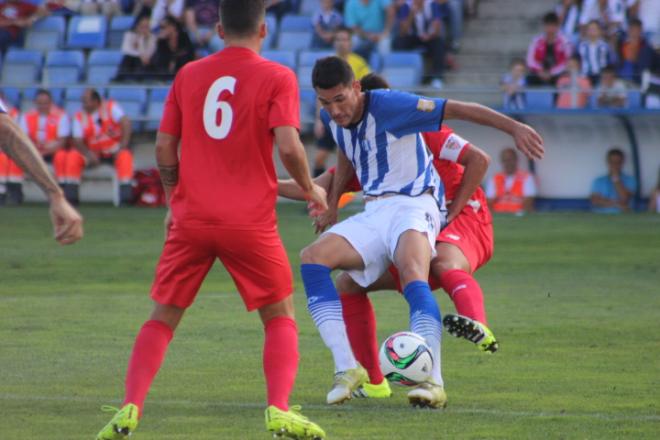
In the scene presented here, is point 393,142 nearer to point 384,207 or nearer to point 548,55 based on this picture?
point 384,207

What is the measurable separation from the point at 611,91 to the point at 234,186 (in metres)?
15.0

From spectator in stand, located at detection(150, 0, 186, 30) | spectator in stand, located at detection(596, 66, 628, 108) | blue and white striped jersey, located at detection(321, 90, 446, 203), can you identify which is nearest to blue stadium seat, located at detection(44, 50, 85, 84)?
spectator in stand, located at detection(150, 0, 186, 30)

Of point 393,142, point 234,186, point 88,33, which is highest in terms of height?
point 234,186

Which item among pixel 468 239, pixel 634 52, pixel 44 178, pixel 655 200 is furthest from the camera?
pixel 634 52

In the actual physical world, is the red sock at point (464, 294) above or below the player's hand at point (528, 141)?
below

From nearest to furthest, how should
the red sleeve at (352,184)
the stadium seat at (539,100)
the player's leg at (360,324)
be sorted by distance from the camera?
1. the player's leg at (360,324)
2. the red sleeve at (352,184)
3. the stadium seat at (539,100)

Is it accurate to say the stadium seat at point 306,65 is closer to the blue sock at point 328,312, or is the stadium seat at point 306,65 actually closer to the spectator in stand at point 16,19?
the spectator in stand at point 16,19

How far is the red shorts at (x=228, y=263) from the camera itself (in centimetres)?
618

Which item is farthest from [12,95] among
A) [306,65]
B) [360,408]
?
[360,408]

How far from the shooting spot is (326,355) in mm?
9031

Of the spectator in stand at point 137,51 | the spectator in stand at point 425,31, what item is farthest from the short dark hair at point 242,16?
the spectator in stand at point 137,51

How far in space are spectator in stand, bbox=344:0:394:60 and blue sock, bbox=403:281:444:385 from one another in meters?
15.7

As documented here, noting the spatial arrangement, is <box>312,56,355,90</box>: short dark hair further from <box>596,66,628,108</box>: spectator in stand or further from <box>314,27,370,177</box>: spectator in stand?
<box>596,66,628,108</box>: spectator in stand

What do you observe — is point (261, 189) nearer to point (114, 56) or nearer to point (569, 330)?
point (569, 330)
